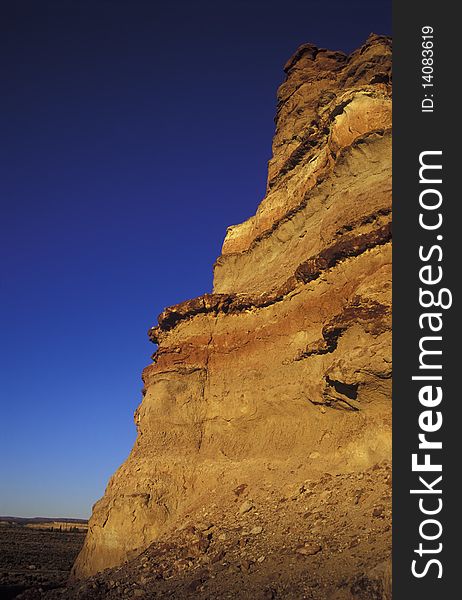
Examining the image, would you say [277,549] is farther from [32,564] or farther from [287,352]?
A: [32,564]

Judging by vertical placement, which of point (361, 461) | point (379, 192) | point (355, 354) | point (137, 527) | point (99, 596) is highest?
point (379, 192)

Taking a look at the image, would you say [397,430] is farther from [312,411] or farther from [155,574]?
[155,574]

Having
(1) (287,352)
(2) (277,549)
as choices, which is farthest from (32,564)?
(2) (277,549)

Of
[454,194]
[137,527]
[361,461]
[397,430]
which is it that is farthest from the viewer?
[137,527]

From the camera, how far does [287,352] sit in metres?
16.7

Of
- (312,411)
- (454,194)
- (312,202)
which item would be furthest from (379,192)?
(454,194)

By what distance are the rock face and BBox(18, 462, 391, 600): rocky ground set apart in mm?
766

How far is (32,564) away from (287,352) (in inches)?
1075

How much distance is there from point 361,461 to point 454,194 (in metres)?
7.54

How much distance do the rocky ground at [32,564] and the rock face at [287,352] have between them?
5.48m

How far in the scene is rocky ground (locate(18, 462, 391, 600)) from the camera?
376 inches

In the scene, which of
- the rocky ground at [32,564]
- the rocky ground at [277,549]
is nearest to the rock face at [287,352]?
the rocky ground at [277,549]

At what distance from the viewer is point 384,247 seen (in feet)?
45.2

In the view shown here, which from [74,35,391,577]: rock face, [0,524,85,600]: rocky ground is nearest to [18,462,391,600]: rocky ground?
[74,35,391,577]: rock face
